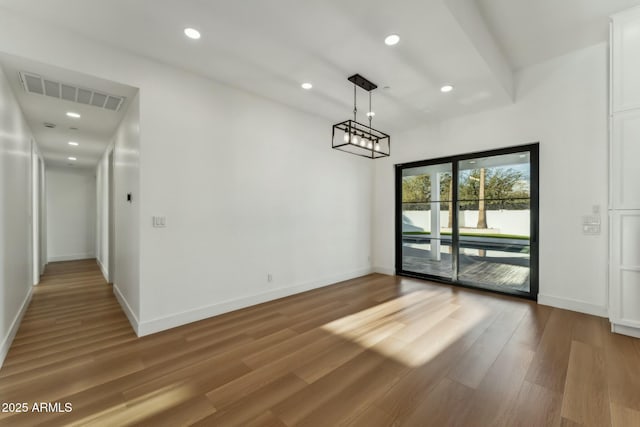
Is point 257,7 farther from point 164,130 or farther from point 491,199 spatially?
point 491,199

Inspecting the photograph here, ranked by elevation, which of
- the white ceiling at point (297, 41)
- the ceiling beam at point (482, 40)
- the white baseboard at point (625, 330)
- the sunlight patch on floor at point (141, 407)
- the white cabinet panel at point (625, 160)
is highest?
the ceiling beam at point (482, 40)

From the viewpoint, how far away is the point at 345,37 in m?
2.70

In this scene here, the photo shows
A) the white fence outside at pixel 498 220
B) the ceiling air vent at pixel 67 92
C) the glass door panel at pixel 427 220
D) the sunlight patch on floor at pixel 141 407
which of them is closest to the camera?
the sunlight patch on floor at pixel 141 407

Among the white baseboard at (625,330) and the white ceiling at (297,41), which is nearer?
the white ceiling at (297,41)

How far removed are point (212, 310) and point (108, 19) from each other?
326 cm

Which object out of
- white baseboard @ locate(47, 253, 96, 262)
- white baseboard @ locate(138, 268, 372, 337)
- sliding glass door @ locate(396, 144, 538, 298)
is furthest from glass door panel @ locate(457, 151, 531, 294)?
white baseboard @ locate(47, 253, 96, 262)

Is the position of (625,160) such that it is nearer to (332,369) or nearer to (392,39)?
(392,39)

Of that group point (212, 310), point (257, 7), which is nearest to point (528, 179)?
point (257, 7)

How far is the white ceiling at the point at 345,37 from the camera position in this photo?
A: 7.64 ft

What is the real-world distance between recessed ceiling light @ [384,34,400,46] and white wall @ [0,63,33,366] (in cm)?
381

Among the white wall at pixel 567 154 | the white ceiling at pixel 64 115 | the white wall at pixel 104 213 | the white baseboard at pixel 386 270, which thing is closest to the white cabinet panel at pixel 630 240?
the white wall at pixel 567 154

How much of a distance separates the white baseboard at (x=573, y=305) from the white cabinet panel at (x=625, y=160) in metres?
1.45

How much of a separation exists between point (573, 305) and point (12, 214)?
7.01m

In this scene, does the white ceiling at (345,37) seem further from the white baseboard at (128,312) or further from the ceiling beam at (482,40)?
the white baseboard at (128,312)
